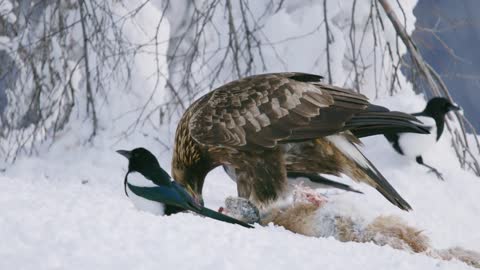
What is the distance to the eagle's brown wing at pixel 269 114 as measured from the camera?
463 centimetres

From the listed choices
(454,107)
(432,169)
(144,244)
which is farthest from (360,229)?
(454,107)

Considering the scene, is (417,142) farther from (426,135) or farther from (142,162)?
(142,162)

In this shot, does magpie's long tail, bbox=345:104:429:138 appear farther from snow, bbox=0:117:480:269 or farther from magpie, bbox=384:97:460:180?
snow, bbox=0:117:480:269

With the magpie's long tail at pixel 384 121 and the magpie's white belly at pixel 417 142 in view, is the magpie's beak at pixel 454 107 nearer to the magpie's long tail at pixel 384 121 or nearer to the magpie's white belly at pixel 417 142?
the magpie's white belly at pixel 417 142

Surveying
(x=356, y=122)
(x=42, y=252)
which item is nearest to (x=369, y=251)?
(x=42, y=252)

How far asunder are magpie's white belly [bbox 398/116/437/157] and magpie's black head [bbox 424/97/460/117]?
0.12 m

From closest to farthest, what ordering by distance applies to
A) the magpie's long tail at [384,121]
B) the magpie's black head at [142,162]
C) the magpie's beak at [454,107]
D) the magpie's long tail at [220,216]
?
the magpie's long tail at [220,216], the magpie's black head at [142,162], the magpie's long tail at [384,121], the magpie's beak at [454,107]

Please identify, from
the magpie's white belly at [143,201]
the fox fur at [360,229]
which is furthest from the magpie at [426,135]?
the magpie's white belly at [143,201]

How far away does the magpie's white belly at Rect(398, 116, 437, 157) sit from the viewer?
6.19 m

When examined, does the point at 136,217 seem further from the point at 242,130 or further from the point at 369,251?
the point at 242,130

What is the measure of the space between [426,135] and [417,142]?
0.87 ft

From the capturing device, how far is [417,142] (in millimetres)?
6270

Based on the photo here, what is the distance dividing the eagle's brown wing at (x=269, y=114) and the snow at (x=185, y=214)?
0.46m

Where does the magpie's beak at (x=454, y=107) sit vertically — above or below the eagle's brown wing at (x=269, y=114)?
below
